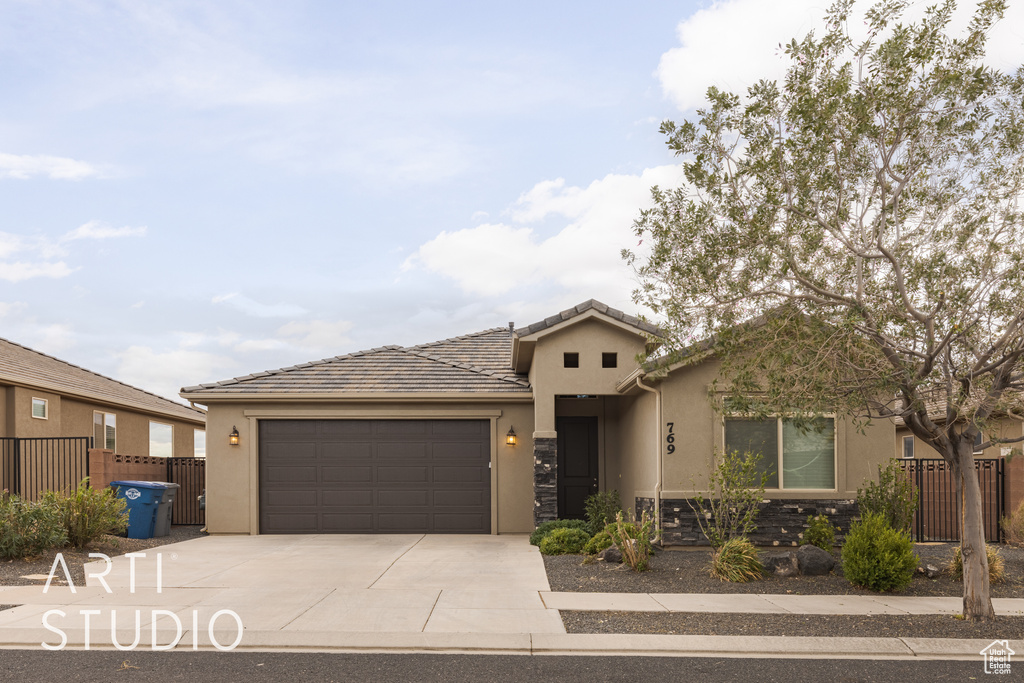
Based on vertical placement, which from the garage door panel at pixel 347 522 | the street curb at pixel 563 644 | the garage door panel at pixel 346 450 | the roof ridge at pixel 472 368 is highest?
the roof ridge at pixel 472 368

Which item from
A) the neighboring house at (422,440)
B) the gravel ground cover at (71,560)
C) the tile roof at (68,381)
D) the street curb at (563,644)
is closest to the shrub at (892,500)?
the neighboring house at (422,440)

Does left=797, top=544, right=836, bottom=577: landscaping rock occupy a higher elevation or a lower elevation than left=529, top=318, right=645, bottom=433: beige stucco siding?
lower

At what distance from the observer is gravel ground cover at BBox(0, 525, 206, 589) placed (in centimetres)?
979

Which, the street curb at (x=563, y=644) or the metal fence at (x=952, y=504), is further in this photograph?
Answer: the metal fence at (x=952, y=504)

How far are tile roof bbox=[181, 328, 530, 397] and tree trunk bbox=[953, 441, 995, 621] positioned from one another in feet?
29.3

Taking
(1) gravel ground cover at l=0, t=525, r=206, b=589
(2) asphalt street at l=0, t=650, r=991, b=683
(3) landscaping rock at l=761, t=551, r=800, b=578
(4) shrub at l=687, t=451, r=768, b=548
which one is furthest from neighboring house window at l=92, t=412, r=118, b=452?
(3) landscaping rock at l=761, t=551, r=800, b=578

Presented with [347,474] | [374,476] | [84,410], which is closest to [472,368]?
[374,476]

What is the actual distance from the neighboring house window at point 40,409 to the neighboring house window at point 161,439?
5.99 metres

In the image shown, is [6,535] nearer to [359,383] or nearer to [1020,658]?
[359,383]

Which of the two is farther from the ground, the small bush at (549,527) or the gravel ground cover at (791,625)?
the gravel ground cover at (791,625)

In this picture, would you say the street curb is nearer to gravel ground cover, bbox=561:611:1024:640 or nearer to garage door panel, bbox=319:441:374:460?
gravel ground cover, bbox=561:611:1024:640

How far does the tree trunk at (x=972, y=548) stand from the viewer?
7750 mm

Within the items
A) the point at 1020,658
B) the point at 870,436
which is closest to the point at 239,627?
the point at 1020,658

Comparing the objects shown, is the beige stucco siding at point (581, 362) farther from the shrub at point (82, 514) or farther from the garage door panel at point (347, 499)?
the shrub at point (82, 514)
